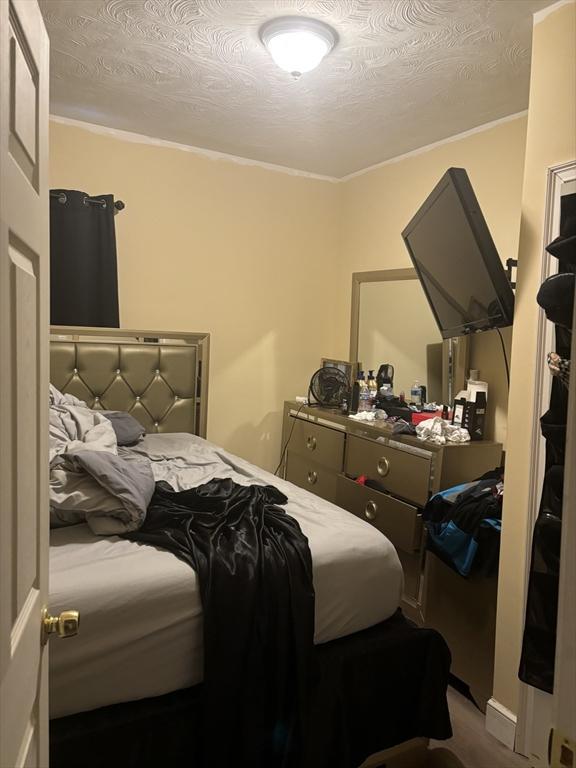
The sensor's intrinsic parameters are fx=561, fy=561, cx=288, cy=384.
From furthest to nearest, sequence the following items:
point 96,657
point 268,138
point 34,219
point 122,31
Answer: point 268,138 < point 122,31 < point 96,657 < point 34,219

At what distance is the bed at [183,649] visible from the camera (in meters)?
1.43

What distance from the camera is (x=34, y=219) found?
0.89 meters

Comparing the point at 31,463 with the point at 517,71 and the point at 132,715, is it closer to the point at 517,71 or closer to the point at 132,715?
the point at 132,715

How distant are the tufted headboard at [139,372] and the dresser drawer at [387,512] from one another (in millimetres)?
1104

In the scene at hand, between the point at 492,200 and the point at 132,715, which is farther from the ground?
the point at 492,200

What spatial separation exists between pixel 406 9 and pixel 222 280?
2112mm

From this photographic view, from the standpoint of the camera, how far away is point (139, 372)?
136 inches

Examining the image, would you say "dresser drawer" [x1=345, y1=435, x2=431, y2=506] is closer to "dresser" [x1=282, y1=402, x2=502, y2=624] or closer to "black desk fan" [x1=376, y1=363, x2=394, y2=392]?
"dresser" [x1=282, y1=402, x2=502, y2=624]

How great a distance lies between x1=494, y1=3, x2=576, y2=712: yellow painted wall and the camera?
1849mm

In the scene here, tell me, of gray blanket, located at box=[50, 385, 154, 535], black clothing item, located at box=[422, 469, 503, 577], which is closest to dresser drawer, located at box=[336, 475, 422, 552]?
black clothing item, located at box=[422, 469, 503, 577]

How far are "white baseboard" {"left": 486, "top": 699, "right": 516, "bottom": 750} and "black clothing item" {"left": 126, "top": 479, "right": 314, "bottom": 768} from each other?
2.96ft

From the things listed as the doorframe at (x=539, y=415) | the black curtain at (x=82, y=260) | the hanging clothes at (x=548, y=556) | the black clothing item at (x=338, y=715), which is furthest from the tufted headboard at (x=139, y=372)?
the hanging clothes at (x=548, y=556)

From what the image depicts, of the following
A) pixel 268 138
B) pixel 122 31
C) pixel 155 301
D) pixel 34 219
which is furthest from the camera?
pixel 155 301

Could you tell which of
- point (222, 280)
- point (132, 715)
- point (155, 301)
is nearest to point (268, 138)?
point (222, 280)
